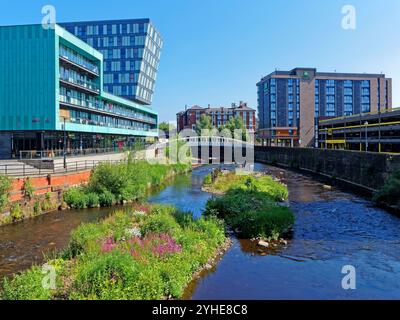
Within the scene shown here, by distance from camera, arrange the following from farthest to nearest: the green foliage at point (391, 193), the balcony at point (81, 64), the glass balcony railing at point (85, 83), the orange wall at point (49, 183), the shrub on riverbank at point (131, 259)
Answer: the glass balcony railing at point (85, 83)
the balcony at point (81, 64)
the green foliage at point (391, 193)
the orange wall at point (49, 183)
the shrub on riverbank at point (131, 259)

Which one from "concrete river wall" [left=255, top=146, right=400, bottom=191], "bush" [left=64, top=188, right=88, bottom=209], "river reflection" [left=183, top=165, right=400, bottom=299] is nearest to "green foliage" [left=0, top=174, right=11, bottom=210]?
"bush" [left=64, top=188, right=88, bottom=209]

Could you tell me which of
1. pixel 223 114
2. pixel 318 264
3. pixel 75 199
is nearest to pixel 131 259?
pixel 318 264

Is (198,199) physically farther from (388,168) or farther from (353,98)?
(353,98)

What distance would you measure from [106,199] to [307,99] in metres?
105

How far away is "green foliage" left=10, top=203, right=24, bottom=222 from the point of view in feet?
79.4

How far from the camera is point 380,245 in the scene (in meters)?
18.7

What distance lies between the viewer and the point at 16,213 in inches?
959

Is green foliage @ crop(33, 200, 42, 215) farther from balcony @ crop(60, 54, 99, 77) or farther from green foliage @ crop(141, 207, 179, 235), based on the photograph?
balcony @ crop(60, 54, 99, 77)

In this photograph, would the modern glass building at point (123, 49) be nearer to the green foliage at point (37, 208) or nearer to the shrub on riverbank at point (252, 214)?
the green foliage at point (37, 208)

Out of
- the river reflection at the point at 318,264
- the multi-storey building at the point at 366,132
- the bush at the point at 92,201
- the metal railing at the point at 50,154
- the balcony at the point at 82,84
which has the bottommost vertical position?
the river reflection at the point at 318,264

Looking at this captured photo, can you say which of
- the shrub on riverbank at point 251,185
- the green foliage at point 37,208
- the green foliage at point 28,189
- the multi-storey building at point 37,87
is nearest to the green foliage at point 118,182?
the green foliage at point 37,208

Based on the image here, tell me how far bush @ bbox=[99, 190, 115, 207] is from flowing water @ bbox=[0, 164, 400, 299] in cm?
195

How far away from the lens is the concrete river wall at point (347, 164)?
33.6m

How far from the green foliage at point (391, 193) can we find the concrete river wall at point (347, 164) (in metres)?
2.63
